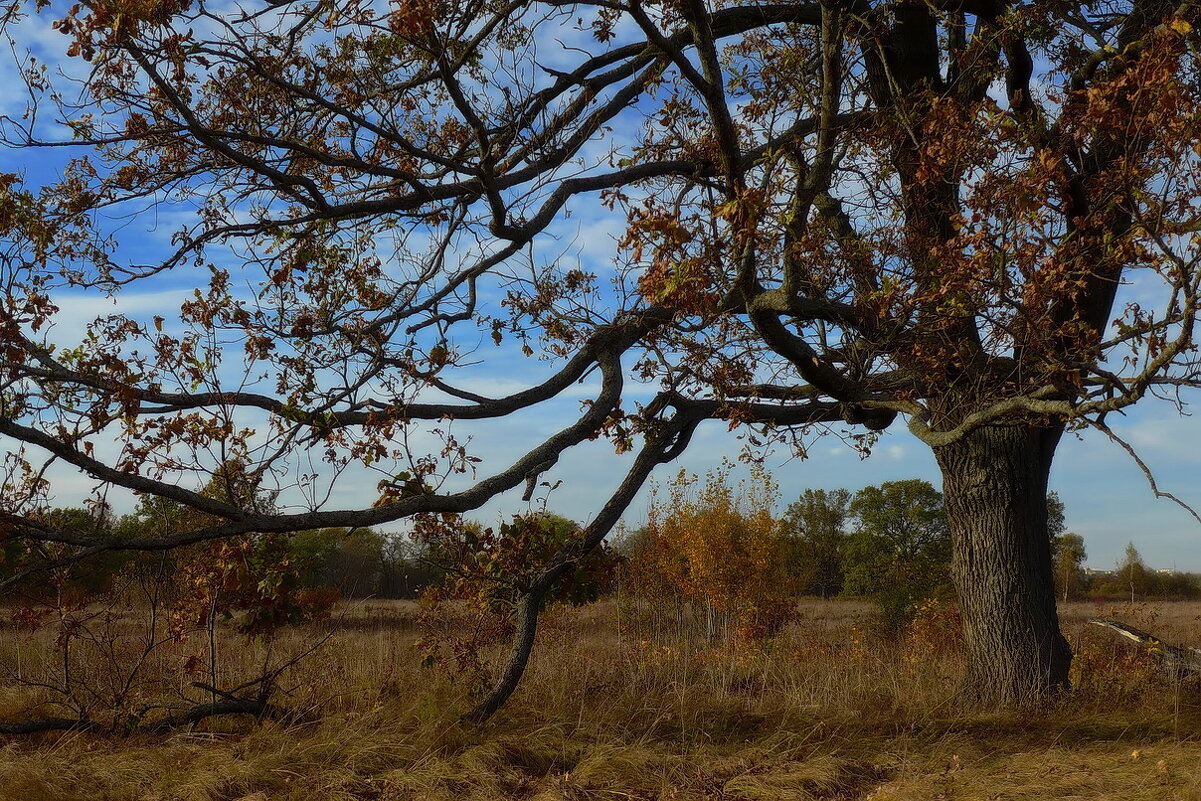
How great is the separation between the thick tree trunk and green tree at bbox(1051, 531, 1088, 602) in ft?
108

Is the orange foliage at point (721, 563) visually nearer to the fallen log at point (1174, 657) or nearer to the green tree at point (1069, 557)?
the fallen log at point (1174, 657)

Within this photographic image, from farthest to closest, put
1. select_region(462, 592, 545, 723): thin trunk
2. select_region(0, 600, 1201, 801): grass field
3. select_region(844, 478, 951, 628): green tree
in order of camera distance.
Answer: select_region(844, 478, 951, 628): green tree → select_region(462, 592, 545, 723): thin trunk → select_region(0, 600, 1201, 801): grass field

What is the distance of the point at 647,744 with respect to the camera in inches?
268

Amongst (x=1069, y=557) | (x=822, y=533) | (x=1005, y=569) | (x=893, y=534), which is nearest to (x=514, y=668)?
(x=1005, y=569)

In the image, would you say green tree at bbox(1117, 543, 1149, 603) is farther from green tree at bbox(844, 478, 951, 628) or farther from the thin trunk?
the thin trunk

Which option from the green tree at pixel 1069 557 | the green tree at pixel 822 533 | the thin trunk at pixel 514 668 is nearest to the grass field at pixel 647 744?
the thin trunk at pixel 514 668

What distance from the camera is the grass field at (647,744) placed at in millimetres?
5812

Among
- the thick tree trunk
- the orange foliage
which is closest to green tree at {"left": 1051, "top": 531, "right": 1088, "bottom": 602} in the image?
the orange foliage

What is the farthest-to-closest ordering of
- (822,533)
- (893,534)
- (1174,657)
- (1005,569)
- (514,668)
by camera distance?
(822,533) < (893,534) < (1174,657) < (1005,569) < (514,668)

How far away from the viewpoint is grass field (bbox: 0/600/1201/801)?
5812 mm

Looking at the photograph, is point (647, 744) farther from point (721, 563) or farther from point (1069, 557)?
point (1069, 557)

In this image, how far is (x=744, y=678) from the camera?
956 cm

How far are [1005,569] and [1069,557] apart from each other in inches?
1398

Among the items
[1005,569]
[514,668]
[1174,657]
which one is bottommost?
[1174,657]
